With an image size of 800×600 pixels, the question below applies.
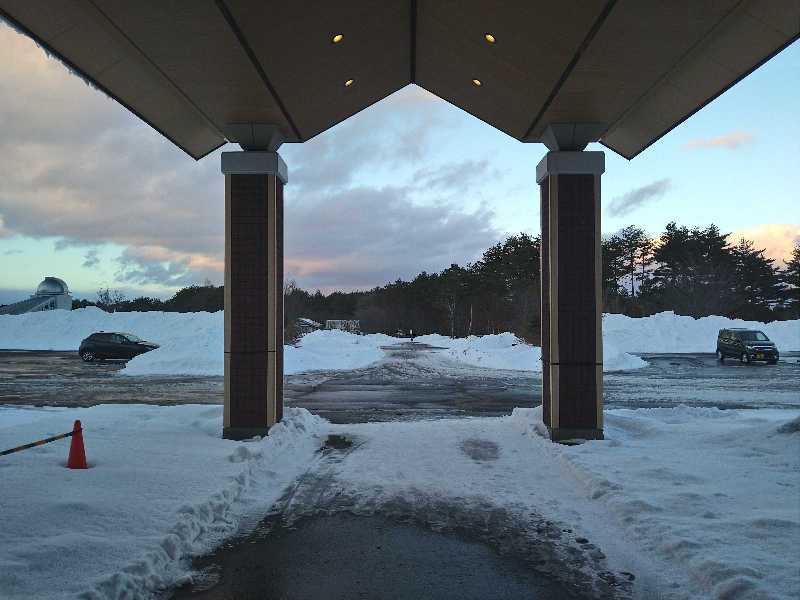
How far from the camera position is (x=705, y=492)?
558cm

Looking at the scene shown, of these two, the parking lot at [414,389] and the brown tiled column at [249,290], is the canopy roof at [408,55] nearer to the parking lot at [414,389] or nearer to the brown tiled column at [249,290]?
the brown tiled column at [249,290]

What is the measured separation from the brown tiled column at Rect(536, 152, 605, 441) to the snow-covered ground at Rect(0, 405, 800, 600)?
57 centimetres

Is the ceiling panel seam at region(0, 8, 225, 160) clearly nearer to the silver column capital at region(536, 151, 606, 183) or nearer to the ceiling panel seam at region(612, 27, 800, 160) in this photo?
the silver column capital at region(536, 151, 606, 183)

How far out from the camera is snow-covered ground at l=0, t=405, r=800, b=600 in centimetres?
392

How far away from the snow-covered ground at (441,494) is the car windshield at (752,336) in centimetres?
2184

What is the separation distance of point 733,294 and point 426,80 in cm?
5798

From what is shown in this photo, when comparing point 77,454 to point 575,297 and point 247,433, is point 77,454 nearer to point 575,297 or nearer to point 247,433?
point 247,433

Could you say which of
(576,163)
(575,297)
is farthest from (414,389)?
(576,163)

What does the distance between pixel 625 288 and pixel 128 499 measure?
7354cm

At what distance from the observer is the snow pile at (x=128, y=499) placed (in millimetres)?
3779

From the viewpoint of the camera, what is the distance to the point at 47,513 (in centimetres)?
471

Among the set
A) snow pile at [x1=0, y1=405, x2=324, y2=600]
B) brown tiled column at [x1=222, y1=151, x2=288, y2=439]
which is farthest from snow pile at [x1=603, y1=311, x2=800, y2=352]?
snow pile at [x1=0, y1=405, x2=324, y2=600]

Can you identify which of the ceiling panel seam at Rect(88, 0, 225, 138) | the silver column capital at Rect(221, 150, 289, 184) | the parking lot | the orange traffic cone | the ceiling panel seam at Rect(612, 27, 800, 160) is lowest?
the parking lot

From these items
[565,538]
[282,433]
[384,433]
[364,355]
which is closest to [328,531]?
[565,538]
